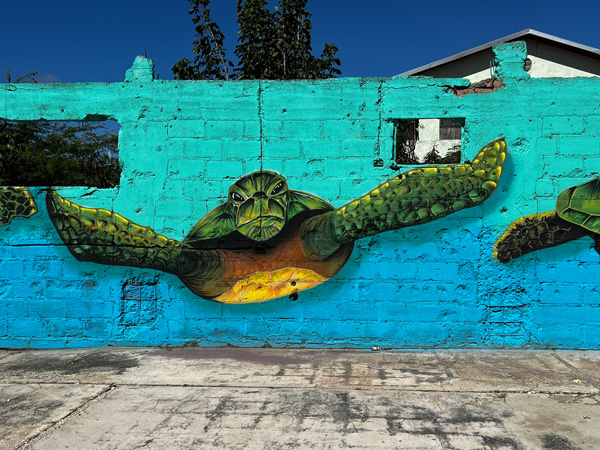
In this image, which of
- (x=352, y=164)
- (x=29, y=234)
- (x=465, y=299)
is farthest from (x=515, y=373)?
(x=29, y=234)

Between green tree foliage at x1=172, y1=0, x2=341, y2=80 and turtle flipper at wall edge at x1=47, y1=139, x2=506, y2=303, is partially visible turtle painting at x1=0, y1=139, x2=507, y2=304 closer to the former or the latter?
turtle flipper at wall edge at x1=47, y1=139, x2=506, y2=303

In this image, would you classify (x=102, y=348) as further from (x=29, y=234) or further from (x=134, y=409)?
(x=134, y=409)

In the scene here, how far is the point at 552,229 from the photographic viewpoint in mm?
5879

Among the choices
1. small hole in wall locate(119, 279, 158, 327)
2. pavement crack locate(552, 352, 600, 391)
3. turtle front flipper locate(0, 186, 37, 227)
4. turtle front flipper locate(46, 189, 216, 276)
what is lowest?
pavement crack locate(552, 352, 600, 391)

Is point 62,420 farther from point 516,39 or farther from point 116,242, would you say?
point 516,39

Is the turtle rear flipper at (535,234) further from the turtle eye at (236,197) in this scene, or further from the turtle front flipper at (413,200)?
the turtle eye at (236,197)

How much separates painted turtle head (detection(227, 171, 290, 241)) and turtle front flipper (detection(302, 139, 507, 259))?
1.21 ft

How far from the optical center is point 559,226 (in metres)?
5.88

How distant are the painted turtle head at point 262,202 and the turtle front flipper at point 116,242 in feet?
2.14

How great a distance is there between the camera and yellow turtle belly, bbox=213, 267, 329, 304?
6098 mm

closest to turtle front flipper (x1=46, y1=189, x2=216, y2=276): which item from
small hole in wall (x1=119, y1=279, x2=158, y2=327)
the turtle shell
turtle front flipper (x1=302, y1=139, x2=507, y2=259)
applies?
small hole in wall (x1=119, y1=279, x2=158, y2=327)

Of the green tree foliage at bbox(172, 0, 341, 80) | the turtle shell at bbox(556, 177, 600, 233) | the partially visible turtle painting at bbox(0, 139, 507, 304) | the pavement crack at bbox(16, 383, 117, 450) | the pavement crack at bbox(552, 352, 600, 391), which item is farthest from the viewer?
the green tree foliage at bbox(172, 0, 341, 80)

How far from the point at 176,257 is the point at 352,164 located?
7.46ft

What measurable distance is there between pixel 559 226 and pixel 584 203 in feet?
1.18
